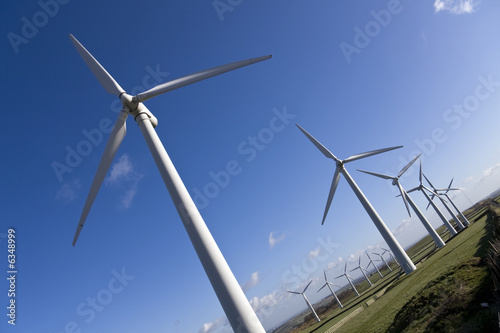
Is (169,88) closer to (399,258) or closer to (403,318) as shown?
(403,318)

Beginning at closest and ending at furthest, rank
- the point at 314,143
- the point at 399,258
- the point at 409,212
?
1. the point at 399,258
2. the point at 314,143
3. the point at 409,212

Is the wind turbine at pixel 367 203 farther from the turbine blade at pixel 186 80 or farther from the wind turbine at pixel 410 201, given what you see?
the turbine blade at pixel 186 80

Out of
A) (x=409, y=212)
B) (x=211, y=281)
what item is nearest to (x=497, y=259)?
(x=211, y=281)

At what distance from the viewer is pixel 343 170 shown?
1752 inches

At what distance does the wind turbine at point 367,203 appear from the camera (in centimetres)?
3747

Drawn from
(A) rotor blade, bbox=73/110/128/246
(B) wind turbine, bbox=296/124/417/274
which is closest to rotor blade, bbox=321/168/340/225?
(B) wind turbine, bbox=296/124/417/274

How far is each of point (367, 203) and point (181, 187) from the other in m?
34.2

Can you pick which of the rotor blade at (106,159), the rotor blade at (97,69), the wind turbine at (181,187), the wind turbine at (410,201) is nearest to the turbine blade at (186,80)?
the wind turbine at (181,187)

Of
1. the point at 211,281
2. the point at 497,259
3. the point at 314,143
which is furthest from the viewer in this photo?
the point at 314,143

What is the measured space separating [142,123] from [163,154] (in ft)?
11.8

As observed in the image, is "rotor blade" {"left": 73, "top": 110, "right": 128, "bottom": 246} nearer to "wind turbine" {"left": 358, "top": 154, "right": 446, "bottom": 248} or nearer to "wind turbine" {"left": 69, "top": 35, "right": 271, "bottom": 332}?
"wind turbine" {"left": 69, "top": 35, "right": 271, "bottom": 332}

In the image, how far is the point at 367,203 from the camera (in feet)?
132

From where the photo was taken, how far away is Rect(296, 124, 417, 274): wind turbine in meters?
37.5

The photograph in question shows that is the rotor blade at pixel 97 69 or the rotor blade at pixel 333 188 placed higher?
the rotor blade at pixel 97 69
